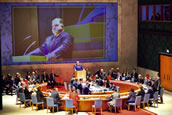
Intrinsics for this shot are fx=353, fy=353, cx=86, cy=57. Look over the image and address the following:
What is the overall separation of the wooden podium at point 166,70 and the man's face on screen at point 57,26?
7166 millimetres

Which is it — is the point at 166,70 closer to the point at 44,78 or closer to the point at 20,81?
the point at 44,78

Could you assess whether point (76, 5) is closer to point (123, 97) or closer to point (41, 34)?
point (41, 34)

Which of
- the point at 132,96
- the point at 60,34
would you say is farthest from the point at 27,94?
the point at 60,34

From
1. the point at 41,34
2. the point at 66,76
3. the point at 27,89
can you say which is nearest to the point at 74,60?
the point at 66,76

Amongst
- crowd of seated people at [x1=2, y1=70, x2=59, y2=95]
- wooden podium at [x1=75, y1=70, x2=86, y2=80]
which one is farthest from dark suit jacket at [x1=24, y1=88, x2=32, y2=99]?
wooden podium at [x1=75, y1=70, x2=86, y2=80]

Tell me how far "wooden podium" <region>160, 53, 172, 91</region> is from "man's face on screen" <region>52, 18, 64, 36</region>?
717cm

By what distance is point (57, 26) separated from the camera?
24500mm

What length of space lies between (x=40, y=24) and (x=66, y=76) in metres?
4.05

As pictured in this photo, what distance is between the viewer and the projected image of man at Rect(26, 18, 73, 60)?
2434 centimetres

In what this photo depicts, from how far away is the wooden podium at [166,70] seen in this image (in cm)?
2122

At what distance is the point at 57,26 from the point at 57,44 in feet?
4.11

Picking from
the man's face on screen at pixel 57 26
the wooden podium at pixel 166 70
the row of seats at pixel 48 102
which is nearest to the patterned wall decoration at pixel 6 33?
the man's face on screen at pixel 57 26

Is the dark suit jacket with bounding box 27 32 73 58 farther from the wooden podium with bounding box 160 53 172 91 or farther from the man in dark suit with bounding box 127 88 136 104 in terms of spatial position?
the man in dark suit with bounding box 127 88 136 104

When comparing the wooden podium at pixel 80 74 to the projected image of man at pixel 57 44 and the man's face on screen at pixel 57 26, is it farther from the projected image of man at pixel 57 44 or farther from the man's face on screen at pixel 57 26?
the man's face on screen at pixel 57 26
